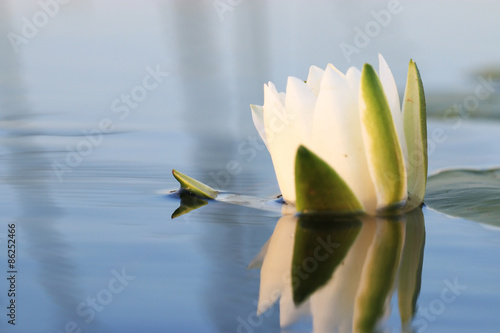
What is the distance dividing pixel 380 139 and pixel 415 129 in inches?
5.8

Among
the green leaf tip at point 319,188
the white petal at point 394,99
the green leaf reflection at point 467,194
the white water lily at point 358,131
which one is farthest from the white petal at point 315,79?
the green leaf reflection at point 467,194

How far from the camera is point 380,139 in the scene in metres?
1.18

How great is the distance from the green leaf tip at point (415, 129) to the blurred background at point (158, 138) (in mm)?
320

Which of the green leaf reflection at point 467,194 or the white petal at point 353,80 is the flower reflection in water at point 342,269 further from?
the white petal at point 353,80

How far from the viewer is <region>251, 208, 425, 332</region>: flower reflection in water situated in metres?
0.79

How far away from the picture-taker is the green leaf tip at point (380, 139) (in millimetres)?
1172

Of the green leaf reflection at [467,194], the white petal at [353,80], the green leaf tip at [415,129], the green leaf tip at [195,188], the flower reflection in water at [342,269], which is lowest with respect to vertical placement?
the green leaf reflection at [467,194]

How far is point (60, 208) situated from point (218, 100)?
5.04ft

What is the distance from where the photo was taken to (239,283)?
0.90 meters

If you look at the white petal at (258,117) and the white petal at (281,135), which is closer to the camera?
the white petal at (281,135)

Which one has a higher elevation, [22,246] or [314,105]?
[314,105]

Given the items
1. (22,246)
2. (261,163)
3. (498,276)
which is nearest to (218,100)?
(261,163)

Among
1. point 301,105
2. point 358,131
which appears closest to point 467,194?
point 358,131

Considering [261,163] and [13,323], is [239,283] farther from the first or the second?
[261,163]
